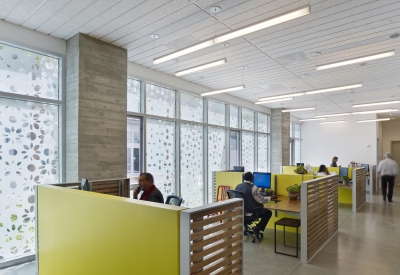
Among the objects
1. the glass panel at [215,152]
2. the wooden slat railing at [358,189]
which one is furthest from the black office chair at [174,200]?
the wooden slat railing at [358,189]

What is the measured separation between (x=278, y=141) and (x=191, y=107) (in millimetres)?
5208

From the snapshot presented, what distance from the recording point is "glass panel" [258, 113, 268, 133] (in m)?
11.2

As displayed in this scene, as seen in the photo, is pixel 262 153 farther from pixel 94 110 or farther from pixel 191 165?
pixel 94 110

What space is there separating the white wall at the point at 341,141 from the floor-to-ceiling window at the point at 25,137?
12.8 meters

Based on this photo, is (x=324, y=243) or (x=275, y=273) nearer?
(x=275, y=273)

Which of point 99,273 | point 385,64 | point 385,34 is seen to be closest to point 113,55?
point 99,273

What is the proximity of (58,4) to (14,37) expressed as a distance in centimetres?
106

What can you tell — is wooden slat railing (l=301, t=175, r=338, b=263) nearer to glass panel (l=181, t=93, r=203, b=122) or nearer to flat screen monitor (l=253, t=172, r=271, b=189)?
flat screen monitor (l=253, t=172, r=271, b=189)

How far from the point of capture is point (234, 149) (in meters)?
9.54

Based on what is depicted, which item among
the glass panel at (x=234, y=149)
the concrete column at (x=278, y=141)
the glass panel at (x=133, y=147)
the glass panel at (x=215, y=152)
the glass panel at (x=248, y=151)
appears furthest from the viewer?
the concrete column at (x=278, y=141)

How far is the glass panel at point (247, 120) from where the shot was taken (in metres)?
10.1

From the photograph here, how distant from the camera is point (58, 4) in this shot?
3.62 m

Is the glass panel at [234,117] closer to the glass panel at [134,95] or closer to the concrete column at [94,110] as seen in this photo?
the glass panel at [134,95]

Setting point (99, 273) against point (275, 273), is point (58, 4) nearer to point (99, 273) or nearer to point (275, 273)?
point (99, 273)
